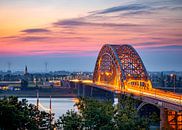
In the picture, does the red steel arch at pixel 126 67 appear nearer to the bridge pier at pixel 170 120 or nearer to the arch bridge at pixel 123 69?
the arch bridge at pixel 123 69

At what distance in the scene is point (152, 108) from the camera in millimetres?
52000

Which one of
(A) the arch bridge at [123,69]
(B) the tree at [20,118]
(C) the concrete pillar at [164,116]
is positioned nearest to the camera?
(B) the tree at [20,118]

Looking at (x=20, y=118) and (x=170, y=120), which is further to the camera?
(x=170, y=120)

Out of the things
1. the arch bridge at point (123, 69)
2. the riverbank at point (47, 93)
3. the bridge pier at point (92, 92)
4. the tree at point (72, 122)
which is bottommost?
the riverbank at point (47, 93)

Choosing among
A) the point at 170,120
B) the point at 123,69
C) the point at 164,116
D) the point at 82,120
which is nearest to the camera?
the point at 82,120

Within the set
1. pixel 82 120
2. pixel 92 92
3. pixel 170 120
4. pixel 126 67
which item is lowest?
pixel 92 92

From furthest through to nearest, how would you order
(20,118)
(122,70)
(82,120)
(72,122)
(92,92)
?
1. (92,92)
2. (122,70)
3. (82,120)
4. (20,118)
5. (72,122)

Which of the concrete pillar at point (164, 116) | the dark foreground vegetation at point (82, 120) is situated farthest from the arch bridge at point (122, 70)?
the dark foreground vegetation at point (82, 120)

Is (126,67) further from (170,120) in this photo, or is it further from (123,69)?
(170,120)

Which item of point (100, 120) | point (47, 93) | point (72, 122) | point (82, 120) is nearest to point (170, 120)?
point (82, 120)

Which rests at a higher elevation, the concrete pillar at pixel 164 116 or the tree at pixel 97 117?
the tree at pixel 97 117

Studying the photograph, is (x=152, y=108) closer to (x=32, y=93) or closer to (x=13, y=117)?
(x=13, y=117)

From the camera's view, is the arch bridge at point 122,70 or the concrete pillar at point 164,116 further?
the arch bridge at point 122,70

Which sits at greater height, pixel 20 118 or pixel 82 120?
pixel 20 118
